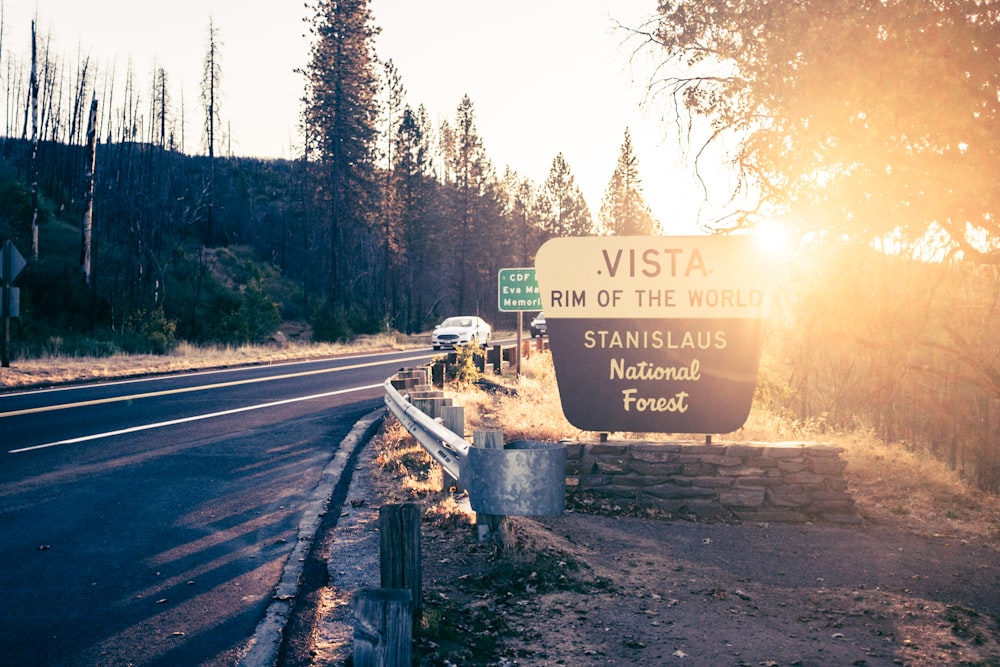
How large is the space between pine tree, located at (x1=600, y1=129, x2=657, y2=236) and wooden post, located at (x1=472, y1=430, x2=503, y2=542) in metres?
82.5

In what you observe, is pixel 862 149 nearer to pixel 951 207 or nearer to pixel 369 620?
pixel 951 207

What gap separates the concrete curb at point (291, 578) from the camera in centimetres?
427

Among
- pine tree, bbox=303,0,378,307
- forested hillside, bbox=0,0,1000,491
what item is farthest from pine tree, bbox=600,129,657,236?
pine tree, bbox=303,0,378,307

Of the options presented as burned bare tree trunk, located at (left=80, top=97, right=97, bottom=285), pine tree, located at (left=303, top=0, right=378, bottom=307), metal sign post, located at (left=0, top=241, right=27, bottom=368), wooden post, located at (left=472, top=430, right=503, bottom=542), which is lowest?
wooden post, located at (left=472, top=430, right=503, bottom=542)

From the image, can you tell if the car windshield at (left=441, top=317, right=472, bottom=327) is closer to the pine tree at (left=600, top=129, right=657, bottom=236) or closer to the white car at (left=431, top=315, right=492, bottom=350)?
the white car at (left=431, top=315, right=492, bottom=350)

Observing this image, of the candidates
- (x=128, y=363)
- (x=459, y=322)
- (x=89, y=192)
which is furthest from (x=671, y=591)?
(x=89, y=192)

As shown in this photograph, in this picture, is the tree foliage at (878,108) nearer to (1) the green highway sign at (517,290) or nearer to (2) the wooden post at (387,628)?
(2) the wooden post at (387,628)

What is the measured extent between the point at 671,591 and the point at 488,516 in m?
1.42

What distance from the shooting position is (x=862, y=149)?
980 cm

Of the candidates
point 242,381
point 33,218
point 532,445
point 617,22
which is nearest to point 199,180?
point 33,218

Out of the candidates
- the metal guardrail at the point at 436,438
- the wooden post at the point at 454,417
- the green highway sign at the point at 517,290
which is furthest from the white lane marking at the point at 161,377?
the wooden post at the point at 454,417

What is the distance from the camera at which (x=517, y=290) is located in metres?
22.0

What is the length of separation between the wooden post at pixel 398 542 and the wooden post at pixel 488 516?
120 cm

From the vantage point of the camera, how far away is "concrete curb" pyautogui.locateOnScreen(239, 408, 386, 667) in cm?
427
